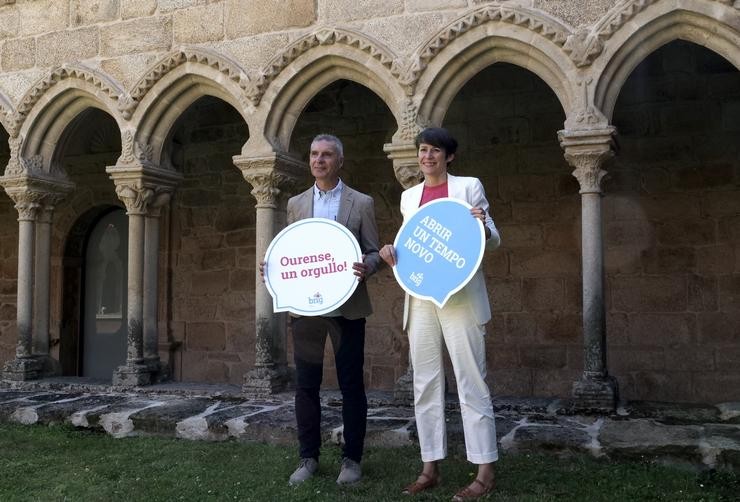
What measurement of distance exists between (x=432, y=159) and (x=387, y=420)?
2132 mm

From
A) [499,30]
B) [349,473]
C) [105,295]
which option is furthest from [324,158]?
[105,295]

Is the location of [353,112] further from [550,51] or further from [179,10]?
[550,51]

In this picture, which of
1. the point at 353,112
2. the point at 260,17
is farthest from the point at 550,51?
the point at 353,112

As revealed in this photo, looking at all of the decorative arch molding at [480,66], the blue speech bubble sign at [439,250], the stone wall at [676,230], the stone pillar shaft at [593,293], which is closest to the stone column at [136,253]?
the decorative arch molding at [480,66]

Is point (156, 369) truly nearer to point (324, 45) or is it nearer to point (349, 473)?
point (324, 45)

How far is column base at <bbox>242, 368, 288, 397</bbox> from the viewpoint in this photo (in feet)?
19.3

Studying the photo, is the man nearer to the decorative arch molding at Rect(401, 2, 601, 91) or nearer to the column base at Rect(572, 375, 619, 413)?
the column base at Rect(572, 375, 619, 413)

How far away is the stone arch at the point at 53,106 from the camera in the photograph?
682 centimetres

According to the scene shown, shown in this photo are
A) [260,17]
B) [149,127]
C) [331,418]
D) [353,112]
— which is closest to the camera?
[331,418]

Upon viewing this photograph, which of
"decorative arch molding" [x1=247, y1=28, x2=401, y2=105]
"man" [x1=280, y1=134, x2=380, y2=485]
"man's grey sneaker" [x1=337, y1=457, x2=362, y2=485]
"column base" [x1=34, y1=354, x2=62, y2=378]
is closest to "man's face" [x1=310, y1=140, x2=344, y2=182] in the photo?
"man" [x1=280, y1=134, x2=380, y2=485]

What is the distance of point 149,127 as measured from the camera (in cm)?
667

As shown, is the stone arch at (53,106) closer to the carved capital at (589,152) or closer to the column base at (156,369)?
the column base at (156,369)

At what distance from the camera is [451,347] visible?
3.28 meters

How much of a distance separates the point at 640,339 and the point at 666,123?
1905mm
